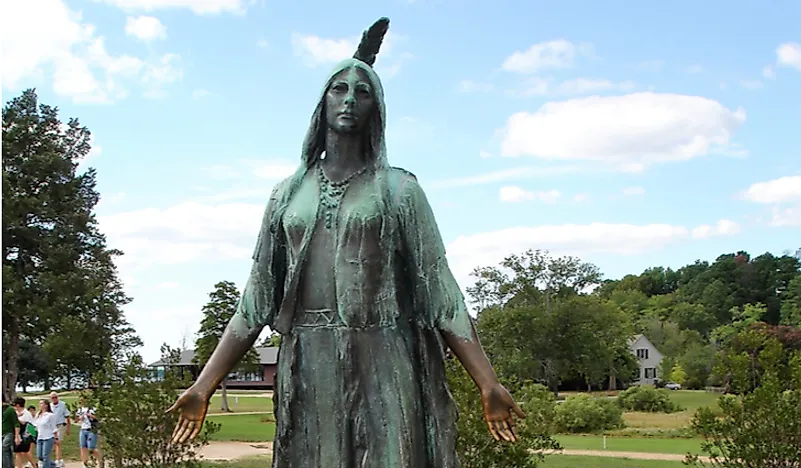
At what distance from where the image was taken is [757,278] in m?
94.5

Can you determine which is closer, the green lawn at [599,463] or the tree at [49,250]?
the green lawn at [599,463]

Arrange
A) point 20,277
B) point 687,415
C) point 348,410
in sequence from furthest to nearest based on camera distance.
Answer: point 687,415 < point 20,277 < point 348,410

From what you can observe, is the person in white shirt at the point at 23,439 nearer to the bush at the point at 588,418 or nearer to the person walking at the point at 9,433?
the person walking at the point at 9,433

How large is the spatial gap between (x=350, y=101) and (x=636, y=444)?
2880 centimetres

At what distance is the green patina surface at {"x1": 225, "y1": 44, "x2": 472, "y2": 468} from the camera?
3766 millimetres

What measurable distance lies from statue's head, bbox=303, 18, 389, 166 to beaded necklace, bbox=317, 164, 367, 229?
135 millimetres

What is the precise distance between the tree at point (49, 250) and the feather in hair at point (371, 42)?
3318 centimetres

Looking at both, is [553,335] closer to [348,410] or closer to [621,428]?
[621,428]

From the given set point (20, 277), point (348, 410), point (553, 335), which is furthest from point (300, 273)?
point (553, 335)

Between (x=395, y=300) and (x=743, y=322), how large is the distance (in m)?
85.5

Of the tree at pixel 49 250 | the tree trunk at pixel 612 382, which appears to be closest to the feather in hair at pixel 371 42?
the tree at pixel 49 250

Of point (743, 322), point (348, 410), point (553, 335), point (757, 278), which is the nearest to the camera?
point (348, 410)

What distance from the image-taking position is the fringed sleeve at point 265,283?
156 inches

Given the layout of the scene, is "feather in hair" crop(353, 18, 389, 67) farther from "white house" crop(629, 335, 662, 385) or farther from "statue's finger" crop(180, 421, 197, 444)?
"white house" crop(629, 335, 662, 385)
